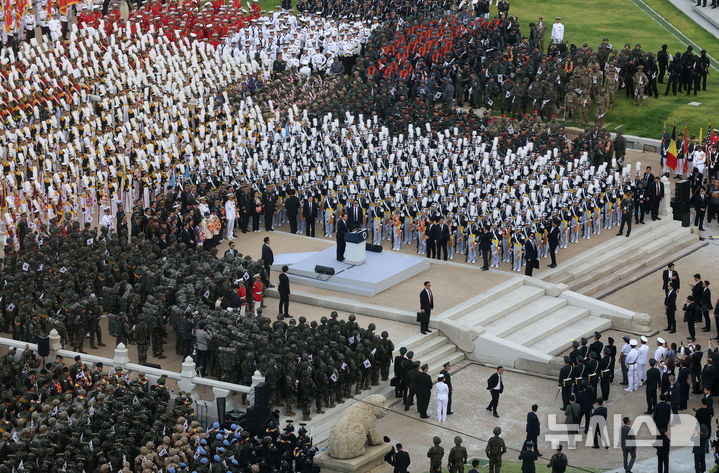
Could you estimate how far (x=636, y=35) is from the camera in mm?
57969

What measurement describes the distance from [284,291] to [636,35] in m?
27.3

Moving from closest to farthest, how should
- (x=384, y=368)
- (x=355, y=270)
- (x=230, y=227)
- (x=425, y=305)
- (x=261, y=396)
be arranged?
(x=261, y=396) → (x=384, y=368) → (x=425, y=305) → (x=355, y=270) → (x=230, y=227)

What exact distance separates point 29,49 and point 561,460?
89.5ft

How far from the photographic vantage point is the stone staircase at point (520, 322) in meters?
34.4

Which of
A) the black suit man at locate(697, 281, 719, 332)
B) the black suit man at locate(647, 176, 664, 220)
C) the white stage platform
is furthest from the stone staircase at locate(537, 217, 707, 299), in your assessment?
the black suit man at locate(697, 281, 719, 332)

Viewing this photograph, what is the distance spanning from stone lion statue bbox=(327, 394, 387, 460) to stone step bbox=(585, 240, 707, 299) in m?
11.2

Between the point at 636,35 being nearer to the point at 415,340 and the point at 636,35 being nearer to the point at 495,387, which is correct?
the point at 415,340

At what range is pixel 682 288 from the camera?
128 feet

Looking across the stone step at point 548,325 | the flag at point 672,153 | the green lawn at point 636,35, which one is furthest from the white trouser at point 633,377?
the green lawn at point 636,35

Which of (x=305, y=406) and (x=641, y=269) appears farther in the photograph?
(x=641, y=269)

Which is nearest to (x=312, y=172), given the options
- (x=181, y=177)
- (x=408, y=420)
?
(x=181, y=177)

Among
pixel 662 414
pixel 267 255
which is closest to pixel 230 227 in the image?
pixel 267 255

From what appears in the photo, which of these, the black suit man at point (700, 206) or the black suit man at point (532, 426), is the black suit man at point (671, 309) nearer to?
the black suit man at point (700, 206)

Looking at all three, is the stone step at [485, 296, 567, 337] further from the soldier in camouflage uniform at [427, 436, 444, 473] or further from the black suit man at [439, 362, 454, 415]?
the soldier in camouflage uniform at [427, 436, 444, 473]
